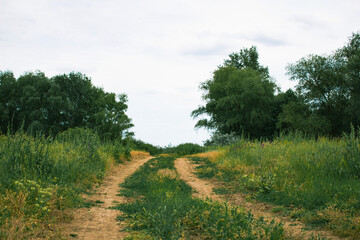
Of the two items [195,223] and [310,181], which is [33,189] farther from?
[310,181]

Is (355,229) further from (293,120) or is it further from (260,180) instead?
(293,120)

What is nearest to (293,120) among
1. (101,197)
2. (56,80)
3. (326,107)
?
(326,107)

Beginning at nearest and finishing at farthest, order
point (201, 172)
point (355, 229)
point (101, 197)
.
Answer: point (355, 229) → point (101, 197) → point (201, 172)

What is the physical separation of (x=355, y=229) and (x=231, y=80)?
3607 cm

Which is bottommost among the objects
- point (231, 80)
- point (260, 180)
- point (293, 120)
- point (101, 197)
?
point (101, 197)

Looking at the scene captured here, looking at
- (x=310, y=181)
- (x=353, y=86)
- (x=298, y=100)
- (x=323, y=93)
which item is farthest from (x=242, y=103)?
(x=310, y=181)

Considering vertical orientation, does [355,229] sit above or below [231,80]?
below

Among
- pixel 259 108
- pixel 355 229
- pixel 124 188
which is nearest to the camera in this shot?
pixel 355 229

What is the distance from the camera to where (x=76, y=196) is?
6.62 metres

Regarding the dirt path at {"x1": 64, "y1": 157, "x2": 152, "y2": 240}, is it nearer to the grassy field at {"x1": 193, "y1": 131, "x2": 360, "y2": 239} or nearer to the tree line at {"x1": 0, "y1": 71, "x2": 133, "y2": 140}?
the grassy field at {"x1": 193, "y1": 131, "x2": 360, "y2": 239}

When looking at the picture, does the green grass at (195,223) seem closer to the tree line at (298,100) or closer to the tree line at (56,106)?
the tree line at (298,100)

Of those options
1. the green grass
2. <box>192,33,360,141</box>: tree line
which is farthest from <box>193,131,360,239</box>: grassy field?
<box>192,33,360,141</box>: tree line

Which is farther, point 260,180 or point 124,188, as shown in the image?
point 124,188

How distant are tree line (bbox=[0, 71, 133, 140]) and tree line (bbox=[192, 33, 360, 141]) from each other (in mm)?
13339
